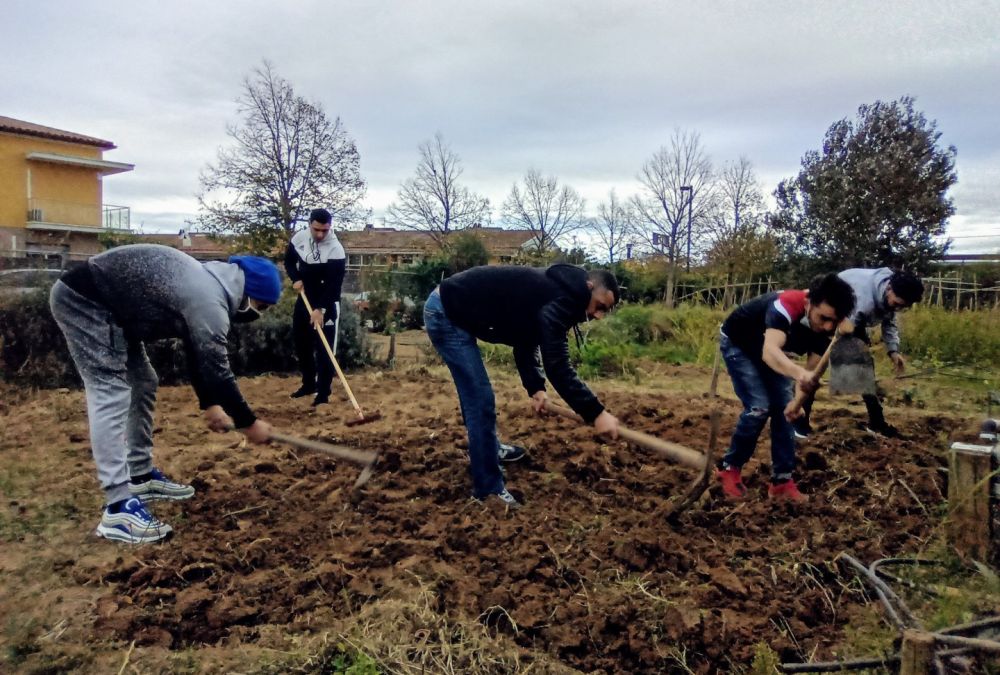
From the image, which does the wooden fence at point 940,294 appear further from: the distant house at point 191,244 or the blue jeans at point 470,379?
the distant house at point 191,244

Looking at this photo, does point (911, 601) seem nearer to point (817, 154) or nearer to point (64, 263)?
point (64, 263)

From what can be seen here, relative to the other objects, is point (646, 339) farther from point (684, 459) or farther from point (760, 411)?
point (684, 459)

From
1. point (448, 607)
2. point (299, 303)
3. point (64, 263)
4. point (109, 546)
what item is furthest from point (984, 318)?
point (64, 263)

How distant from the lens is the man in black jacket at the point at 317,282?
6.47m

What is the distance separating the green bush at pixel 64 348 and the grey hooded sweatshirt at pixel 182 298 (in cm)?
436

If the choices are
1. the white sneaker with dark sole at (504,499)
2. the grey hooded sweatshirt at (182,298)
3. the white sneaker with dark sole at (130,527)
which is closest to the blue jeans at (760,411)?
the white sneaker with dark sole at (504,499)

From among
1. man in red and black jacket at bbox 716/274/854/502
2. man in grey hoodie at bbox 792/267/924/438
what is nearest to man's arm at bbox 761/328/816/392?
man in red and black jacket at bbox 716/274/854/502

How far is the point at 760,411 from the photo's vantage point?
3.88 metres

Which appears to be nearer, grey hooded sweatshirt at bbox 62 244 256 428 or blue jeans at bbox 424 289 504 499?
grey hooded sweatshirt at bbox 62 244 256 428

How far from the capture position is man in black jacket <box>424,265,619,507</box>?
11.1 ft

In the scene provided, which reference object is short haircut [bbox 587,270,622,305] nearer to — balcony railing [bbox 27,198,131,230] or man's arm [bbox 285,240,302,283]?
man's arm [bbox 285,240,302,283]

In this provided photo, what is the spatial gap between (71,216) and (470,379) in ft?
96.5

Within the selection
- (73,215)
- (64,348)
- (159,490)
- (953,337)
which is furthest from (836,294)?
(73,215)

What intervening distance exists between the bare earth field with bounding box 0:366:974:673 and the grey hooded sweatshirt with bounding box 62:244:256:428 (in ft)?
2.60
